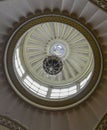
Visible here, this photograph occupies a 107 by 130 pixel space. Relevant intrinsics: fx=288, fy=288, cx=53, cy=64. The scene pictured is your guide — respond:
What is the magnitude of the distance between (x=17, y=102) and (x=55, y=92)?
82.1 inches

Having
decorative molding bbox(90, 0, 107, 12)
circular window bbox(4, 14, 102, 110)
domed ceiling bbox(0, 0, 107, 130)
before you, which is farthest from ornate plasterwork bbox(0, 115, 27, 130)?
decorative molding bbox(90, 0, 107, 12)

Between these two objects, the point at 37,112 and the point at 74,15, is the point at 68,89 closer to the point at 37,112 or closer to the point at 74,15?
the point at 37,112

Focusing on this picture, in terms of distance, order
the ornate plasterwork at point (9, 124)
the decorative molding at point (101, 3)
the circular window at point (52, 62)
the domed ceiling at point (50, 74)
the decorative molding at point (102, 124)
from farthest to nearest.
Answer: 1. the ornate plasterwork at point (9, 124)
2. the circular window at point (52, 62)
3. the decorative molding at point (102, 124)
4. the domed ceiling at point (50, 74)
5. the decorative molding at point (101, 3)

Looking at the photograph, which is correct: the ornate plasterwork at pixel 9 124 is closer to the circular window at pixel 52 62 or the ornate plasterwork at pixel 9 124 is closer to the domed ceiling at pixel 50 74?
the domed ceiling at pixel 50 74

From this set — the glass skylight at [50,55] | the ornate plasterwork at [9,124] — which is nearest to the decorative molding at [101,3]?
the glass skylight at [50,55]

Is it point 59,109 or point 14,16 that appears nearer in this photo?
point 14,16

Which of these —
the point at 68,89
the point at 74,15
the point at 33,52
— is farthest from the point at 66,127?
the point at 33,52

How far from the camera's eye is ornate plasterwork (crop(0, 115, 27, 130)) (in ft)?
32.2

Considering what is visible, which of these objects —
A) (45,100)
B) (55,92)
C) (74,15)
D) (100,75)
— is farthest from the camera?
(55,92)

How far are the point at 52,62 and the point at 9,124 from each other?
264cm

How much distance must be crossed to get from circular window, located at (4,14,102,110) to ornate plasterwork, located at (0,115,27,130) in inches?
38.3

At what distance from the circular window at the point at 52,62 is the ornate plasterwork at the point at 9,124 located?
97 cm

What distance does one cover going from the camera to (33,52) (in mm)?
14000

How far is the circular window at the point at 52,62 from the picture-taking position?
961 centimetres
